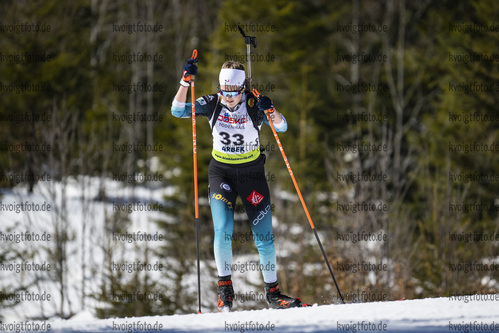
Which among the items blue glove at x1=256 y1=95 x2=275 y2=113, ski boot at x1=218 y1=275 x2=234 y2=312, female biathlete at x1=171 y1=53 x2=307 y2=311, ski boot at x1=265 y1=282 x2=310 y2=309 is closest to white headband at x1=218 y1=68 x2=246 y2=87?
female biathlete at x1=171 y1=53 x2=307 y2=311

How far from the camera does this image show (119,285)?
39.9ft

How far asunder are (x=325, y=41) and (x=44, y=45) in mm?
12507

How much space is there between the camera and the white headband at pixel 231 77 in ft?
16.8

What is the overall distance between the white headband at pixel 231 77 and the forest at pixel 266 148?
6616 mm

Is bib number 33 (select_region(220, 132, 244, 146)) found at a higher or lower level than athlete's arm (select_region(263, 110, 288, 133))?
lower

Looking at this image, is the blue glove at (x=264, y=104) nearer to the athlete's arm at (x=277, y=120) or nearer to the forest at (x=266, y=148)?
the athlete's arm at (x=277, y=120)

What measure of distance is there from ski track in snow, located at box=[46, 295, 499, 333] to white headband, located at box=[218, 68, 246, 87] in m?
2.15

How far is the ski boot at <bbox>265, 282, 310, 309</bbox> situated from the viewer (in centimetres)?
529

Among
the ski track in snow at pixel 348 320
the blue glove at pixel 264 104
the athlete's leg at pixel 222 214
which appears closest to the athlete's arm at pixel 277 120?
the blue glove at pixel 264 104

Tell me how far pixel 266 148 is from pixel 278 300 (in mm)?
13642

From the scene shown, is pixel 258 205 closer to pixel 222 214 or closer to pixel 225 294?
pixel 222 214

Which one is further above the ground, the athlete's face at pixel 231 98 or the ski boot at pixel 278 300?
the athlete's face at pixel 231 98

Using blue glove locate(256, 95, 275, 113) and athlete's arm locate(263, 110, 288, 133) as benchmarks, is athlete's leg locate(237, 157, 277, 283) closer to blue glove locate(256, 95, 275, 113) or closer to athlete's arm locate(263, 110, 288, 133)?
athlete's arm locate(263, 110, 288, 133)

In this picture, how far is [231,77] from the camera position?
5105mm
